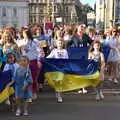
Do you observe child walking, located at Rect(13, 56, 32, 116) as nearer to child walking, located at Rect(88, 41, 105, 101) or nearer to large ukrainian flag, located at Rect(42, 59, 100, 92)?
large ukrainian flag, located at Rect(42, 59, 100, 92)

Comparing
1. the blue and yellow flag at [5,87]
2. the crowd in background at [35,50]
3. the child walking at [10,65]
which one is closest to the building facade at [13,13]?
the crowd in background at [35,50]

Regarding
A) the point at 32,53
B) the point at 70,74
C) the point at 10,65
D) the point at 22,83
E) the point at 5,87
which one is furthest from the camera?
the point at 70,74

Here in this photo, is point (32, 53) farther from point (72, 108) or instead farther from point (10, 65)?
point (72, 108)

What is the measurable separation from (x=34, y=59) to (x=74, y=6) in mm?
145926

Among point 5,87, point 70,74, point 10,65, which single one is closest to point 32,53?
point 70,74

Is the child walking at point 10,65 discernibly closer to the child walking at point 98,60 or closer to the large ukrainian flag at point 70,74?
the large ukrainian flag at point 70,74

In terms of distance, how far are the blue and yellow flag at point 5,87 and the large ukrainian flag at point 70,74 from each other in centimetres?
164

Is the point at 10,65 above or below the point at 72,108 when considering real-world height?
above

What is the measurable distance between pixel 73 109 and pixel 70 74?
156 centimetres

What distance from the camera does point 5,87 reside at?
10.3m

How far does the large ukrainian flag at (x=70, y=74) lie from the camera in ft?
39.0

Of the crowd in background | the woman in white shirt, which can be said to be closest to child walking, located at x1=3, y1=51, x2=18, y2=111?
the crowd in background

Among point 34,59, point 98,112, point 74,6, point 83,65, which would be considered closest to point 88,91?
point 83,65

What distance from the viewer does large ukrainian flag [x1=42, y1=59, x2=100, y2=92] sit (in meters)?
11.9
